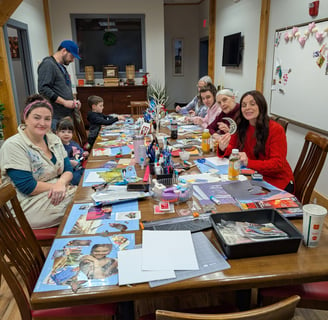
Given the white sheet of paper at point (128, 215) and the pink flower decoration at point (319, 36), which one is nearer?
the white sheet of paper at point (128, 215)

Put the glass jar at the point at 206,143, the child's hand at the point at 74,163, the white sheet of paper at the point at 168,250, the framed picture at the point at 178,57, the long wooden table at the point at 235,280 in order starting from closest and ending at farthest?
the long wooden table at the point at 235,280, the white sheet of paper at the point at 168,250, the glass jar at the point at 206,143, the child's hand at the point at 74,163, the framed picture at the point at 178,57

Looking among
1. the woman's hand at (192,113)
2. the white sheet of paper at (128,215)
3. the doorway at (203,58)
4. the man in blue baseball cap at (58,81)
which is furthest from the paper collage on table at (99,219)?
the doorway at (203,58)

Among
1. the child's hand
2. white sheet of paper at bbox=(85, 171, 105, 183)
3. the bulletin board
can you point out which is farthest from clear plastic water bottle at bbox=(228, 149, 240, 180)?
the bulletin board

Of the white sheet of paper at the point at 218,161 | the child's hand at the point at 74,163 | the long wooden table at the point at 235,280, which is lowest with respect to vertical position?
the child's hand at the point at 74,163

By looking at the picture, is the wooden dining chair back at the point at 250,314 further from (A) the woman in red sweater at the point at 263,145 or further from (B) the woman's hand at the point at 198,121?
(B) the woman's hand at the point at 198,121

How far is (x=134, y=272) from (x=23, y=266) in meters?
0.54

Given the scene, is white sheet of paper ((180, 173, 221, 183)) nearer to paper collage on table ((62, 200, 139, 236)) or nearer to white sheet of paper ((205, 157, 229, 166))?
white sheet of paper ((205, 157, 229, 166))

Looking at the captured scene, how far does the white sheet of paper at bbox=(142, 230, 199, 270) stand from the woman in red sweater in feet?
3.22

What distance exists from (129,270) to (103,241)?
0.73ft

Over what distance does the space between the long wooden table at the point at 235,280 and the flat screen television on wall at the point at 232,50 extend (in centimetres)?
458

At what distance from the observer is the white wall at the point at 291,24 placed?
3.04m

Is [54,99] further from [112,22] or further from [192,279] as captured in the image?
[112,22]

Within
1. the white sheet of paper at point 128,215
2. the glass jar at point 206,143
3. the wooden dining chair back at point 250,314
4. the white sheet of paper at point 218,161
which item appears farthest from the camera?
the glass jar at point 206,143

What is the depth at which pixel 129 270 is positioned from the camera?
105 centimetres
